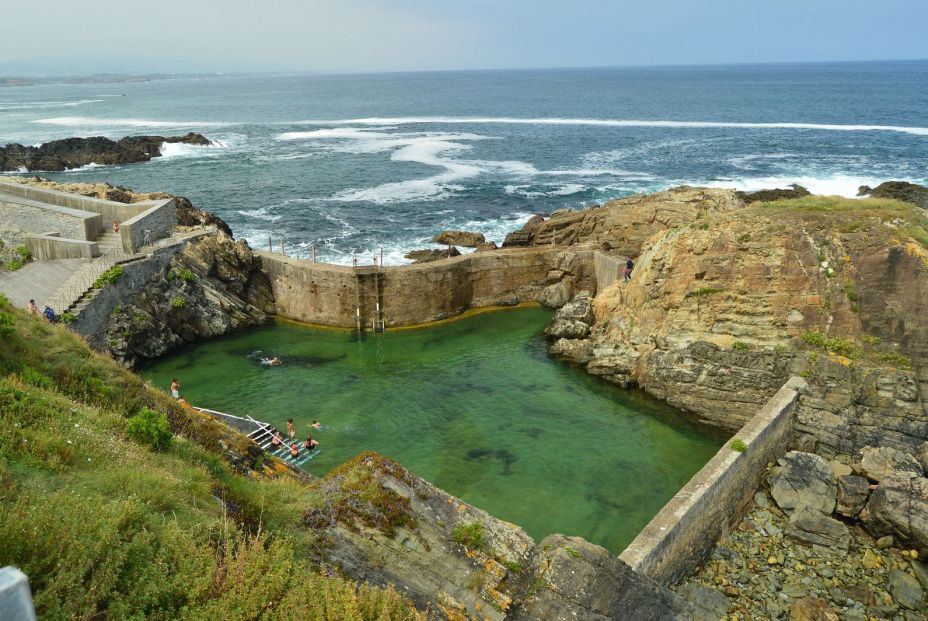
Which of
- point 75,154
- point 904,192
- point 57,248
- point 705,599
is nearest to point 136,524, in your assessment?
point 705,599

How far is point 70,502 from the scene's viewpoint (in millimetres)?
5613

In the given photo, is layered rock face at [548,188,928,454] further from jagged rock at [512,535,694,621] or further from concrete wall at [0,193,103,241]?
concrete wall at [0,193,103,241]

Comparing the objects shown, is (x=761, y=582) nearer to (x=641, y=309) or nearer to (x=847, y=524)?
(x=847, y=524)

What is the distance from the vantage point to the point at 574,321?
2519cm

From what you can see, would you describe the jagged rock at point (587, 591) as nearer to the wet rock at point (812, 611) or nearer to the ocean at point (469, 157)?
the wet rock at point (812, 611)

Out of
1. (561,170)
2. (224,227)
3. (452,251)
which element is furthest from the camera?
(561,170)

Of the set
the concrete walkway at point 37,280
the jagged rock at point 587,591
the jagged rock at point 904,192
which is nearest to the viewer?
the jagged rock at point 587,591

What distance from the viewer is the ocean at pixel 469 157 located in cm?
4488

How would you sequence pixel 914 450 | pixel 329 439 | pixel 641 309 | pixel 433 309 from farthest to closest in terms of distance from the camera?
1. pixel 433 309
2. pixel 641 309
3. pixel 329 439
4. pixel 914 450

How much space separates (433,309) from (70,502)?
875 inches

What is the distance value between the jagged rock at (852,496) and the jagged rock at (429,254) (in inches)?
817

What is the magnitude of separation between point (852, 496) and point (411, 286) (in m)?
17.6

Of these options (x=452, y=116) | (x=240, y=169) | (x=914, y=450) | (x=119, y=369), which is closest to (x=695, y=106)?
(x=452, y=116)

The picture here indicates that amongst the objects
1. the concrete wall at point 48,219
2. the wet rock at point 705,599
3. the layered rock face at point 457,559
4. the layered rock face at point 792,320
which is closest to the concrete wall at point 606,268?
the layered rock face at point 792,320
